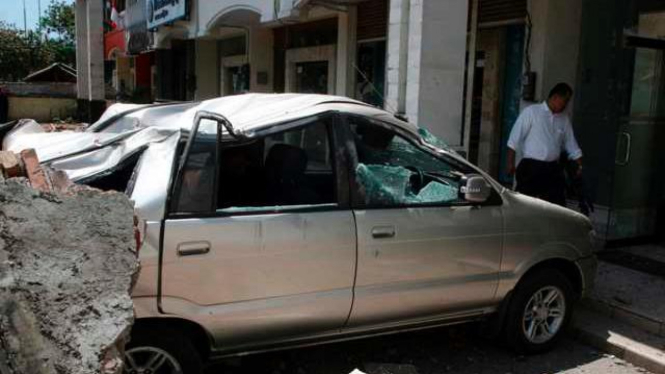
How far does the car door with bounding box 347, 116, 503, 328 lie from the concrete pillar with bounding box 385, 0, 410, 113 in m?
2.46

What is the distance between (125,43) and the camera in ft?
73.3

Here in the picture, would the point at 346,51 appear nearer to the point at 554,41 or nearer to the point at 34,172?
the point at 554,41

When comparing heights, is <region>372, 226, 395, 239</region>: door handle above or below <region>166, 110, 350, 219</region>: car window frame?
below

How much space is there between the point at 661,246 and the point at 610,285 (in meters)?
1.82

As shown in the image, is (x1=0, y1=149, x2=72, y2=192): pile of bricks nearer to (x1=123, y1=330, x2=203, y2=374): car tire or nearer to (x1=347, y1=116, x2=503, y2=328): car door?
(x1=123, y1=330, x2=203, y2=374): car tire

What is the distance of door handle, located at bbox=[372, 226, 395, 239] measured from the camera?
3775mm

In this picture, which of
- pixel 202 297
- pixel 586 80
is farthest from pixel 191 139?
pixel 586 80

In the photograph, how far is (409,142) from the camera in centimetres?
407

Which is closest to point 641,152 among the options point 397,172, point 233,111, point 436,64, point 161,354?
point 436,64

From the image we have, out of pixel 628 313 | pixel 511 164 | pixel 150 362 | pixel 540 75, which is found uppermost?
pixel 540 75

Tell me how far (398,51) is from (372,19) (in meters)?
4.41

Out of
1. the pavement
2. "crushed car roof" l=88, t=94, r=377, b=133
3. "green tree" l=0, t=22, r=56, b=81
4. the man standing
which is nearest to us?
"crushed car roof" l=88, t=94, r=377, b=133

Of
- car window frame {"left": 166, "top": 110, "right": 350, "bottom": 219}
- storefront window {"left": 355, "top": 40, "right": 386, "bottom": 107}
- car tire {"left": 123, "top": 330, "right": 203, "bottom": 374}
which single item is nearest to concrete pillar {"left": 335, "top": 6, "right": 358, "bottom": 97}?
storefront window {"left": 355, "top": 40, "right": 386, "bottom": 107}

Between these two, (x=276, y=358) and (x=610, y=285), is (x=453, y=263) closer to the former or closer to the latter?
(x=276, y=358)
